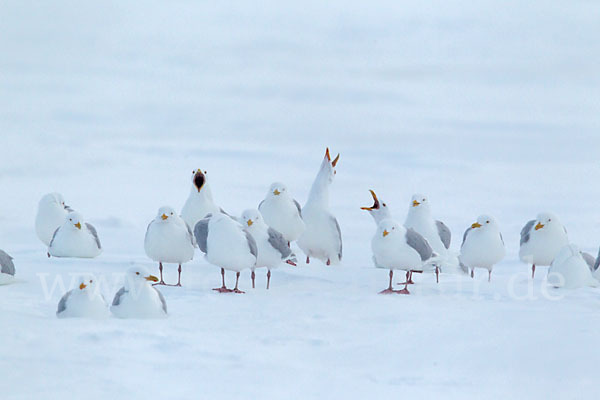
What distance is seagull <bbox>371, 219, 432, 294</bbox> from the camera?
12930 mm

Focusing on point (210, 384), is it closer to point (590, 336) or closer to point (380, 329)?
point (380, 329)

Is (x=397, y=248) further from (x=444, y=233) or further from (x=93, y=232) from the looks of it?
(x=93, y=232)

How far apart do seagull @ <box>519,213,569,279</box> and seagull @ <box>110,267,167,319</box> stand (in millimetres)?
6805

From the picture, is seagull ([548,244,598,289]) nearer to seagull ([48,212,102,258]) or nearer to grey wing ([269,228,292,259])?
grey wing ([269,228,292,259])

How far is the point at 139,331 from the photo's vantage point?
9531 mm

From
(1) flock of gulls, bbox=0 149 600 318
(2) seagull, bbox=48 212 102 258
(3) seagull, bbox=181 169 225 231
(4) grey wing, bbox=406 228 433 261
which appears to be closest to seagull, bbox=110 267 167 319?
(1) flock of gulls, bbox=0 149 600 318

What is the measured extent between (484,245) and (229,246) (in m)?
4.07

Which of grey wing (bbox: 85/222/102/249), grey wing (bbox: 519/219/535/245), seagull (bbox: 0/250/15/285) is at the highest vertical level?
grey wing (bbox: 519/219/535/245)

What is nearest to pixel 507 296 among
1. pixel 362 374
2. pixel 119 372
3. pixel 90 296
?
pixel 362 374

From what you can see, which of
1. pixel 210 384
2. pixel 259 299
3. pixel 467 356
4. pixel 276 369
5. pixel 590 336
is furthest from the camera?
pixel 259 299

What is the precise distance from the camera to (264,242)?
515 inches

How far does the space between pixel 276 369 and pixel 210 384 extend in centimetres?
84

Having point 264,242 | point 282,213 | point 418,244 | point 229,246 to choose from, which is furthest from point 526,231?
point 229,246

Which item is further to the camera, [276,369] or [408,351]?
[408,351]
